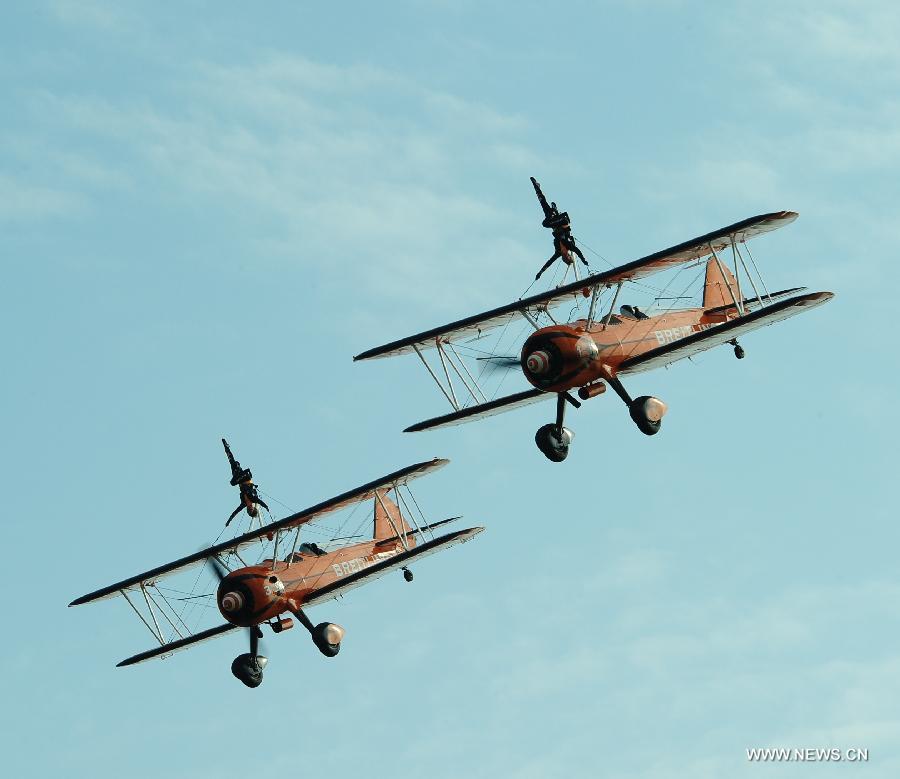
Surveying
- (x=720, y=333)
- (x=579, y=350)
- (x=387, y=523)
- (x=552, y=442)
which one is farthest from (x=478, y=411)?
(x=387, y=523)

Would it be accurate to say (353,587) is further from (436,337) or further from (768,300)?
(768,300)

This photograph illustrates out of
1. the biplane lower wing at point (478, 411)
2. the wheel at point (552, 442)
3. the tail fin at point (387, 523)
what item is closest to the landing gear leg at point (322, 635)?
the tail fin at point (387, 523)

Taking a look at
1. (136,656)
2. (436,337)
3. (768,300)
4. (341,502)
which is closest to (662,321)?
(768,300)

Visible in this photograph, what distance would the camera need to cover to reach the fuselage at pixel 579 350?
4609cm

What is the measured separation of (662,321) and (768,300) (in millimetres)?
2798

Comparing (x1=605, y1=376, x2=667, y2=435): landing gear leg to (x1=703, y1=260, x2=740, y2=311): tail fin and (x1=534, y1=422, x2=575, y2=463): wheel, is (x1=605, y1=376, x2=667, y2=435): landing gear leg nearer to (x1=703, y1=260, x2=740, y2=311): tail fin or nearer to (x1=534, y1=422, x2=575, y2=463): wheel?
(x1=534, y1=422, x2=575, y2=463): wheel

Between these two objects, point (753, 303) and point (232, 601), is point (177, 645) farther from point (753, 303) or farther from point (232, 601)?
point (753, 303)

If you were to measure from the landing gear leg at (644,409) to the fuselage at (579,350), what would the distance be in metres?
0.41

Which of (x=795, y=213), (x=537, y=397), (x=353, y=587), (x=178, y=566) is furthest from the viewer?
(x=178, y=566)

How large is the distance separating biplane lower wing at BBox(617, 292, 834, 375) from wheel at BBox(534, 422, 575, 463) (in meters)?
2.24

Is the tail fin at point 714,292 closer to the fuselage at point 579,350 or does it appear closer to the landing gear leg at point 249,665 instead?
the fuselage at point 579,350

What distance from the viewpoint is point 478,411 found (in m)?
49.9

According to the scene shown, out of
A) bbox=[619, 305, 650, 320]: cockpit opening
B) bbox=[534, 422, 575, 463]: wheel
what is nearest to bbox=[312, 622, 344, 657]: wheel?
bbox=[534, 422, 575, 463]: wheel

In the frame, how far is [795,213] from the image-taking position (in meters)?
45.4
